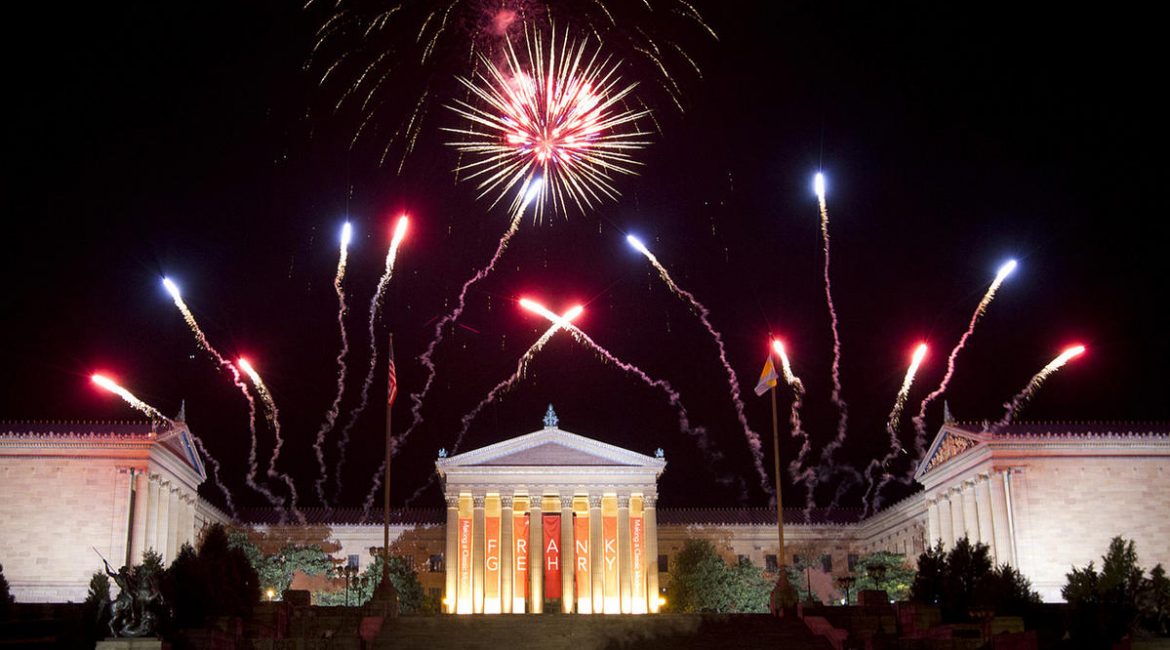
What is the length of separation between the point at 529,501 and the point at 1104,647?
137 feet

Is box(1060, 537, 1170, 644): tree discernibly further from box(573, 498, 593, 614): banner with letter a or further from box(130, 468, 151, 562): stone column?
box(130, 468, 151, 562): stone column

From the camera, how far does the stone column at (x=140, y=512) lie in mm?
59312

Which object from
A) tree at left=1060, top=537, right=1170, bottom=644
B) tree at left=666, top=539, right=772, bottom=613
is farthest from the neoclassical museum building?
tree at left=1060, top=537, right=1170, bottom=644

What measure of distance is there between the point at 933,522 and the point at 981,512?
7942 millimetres

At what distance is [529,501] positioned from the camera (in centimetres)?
7175

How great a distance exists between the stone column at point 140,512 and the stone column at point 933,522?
4166 cm

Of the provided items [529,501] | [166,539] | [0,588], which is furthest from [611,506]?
[0,588]

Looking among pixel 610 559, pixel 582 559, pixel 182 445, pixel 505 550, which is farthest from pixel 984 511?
pixel 182 445

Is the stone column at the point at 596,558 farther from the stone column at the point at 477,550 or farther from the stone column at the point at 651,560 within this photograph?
the stone column at the point at 477,550

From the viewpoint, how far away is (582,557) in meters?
70.0

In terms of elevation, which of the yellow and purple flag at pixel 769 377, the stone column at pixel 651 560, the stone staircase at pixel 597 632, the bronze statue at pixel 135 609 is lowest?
the stone staircase at pixel 597 632

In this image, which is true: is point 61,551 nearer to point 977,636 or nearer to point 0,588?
point 0,588

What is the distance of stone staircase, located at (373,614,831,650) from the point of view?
37.5 m

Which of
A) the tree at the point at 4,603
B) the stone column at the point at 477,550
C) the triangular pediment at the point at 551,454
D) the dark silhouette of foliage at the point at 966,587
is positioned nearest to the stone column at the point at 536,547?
the triangular pediment at the point at 551,454
